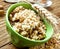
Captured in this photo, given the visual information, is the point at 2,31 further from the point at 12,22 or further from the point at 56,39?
the point at 56,39

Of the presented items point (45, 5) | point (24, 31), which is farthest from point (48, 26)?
point (45, 5)

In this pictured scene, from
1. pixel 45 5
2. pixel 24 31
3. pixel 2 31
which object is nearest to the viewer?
pixel 24 31

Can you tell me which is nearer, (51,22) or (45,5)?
(51,22)

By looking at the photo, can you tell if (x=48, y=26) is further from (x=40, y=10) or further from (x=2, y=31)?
(x=2, y=31)

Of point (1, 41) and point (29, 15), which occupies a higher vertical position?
point (29, 15)

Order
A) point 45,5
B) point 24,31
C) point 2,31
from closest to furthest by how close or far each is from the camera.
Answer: point 24,31 → point 2,31 → point 45,5

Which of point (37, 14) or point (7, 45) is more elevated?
point (37, 14)

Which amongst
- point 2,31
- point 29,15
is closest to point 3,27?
point 2,31

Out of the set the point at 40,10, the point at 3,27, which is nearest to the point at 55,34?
the point at 40,10

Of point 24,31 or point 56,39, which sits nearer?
point 24,31
